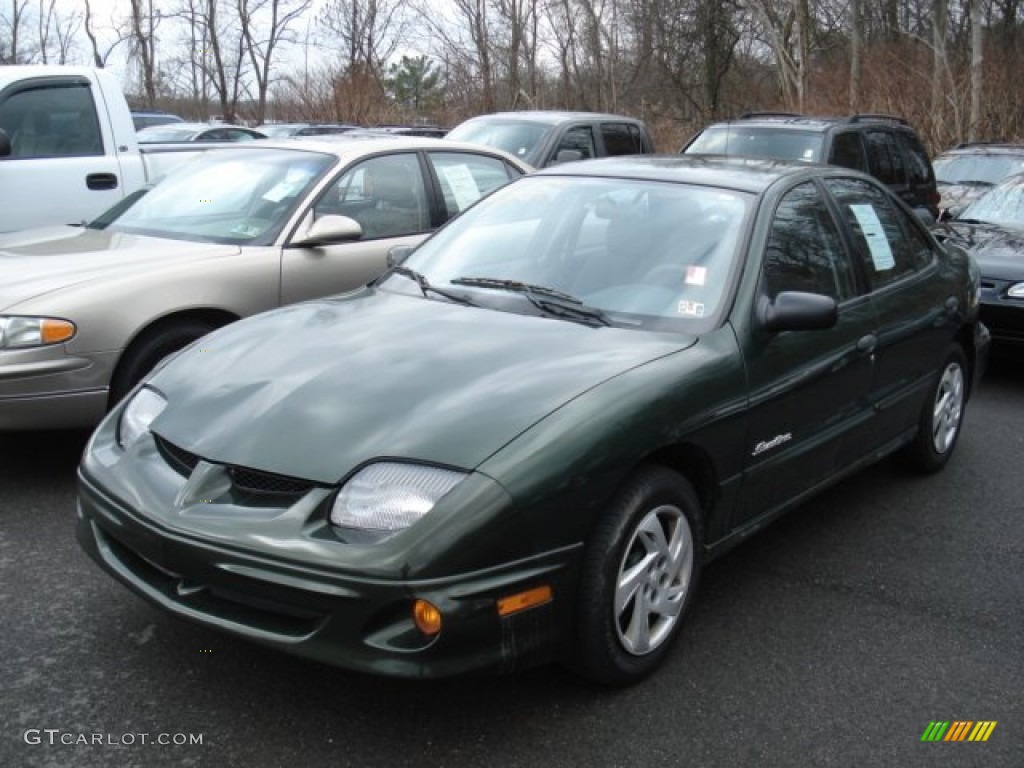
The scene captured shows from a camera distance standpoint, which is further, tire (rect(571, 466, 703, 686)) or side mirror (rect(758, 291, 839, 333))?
side mirror (rect(758, 291, 839, 333))

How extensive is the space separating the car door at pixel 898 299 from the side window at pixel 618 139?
6.37 meters

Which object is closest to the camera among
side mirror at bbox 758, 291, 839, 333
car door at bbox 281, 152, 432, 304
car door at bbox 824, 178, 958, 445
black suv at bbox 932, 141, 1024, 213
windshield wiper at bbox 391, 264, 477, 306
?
side mirror at bbox 758, 291, 839, 333

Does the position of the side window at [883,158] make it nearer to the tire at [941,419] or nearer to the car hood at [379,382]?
the tire at [941,419]

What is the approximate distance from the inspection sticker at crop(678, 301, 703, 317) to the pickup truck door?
16.3ft

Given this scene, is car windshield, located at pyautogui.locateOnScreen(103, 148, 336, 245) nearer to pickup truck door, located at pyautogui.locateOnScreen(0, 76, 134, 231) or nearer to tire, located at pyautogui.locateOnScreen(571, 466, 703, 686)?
pickup truck door, located at pyautogui.locateOnScreen(0, 76, 134, 231)

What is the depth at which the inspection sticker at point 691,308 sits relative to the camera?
11.4 feet

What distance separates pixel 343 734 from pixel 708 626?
4.39ft

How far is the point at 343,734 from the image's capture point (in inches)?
109

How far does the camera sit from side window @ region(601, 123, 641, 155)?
1101 cm

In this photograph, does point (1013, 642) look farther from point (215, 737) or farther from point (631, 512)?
point (215, 737)

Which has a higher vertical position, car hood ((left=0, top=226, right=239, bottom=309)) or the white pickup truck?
the white pickup truck

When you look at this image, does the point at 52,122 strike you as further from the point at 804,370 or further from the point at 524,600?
the point at 524,600

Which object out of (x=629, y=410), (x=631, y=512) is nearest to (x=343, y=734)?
(x=631, y=512)

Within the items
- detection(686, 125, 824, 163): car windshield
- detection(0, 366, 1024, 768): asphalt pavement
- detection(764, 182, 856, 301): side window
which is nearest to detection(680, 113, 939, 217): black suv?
detection(686, 125, 824, 163): car windshield
